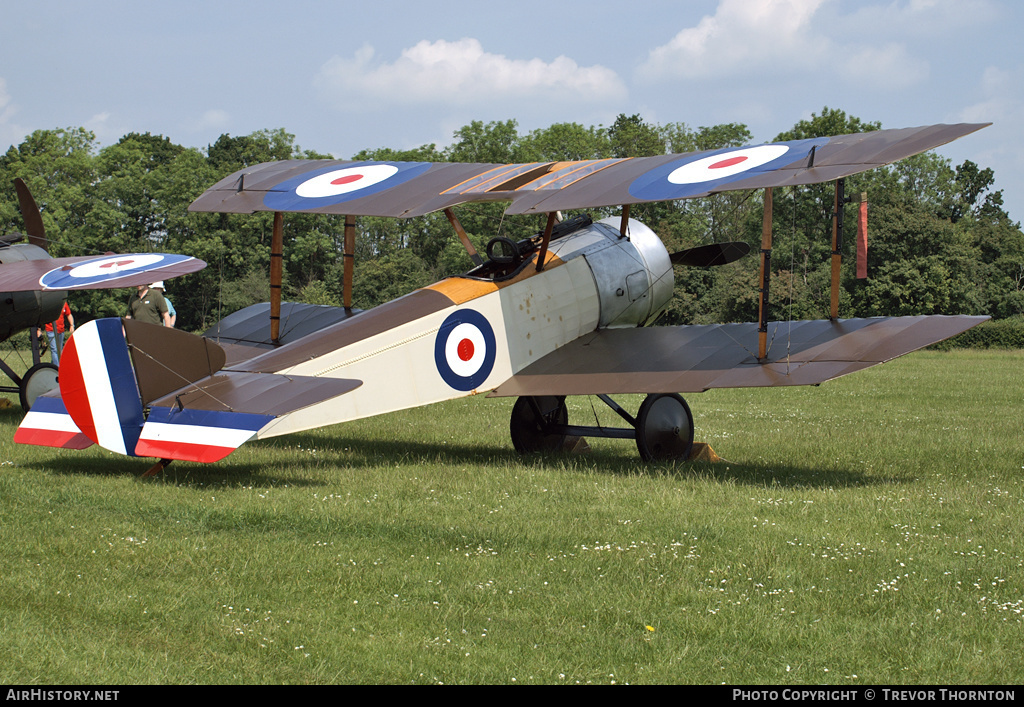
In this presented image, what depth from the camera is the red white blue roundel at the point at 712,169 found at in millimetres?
7410

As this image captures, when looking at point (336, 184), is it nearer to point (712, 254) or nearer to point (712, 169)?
point (712, 169)

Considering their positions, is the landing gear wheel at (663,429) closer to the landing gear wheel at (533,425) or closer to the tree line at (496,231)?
the landing gear wheel at (533,425)

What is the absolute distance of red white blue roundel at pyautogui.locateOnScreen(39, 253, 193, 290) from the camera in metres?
8.90

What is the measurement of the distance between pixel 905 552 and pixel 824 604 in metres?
1.20

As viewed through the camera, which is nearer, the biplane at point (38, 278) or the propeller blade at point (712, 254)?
the biplane at point (38, 278)

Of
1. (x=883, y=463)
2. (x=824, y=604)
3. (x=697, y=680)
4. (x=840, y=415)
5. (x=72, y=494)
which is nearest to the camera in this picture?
(x=697, y=680)

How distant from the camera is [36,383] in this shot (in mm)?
11289

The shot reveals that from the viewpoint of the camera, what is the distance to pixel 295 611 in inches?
165

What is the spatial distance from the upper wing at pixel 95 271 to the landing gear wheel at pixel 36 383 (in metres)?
1.22


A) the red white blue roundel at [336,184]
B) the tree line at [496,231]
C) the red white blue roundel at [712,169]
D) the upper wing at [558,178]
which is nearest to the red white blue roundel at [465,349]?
the upper wing at [558,178]

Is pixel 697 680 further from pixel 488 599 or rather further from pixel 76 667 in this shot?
pixel 76 667

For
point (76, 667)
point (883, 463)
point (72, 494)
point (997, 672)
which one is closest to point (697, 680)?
point (997, 672)

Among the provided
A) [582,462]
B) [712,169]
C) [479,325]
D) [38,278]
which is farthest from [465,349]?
[38,278]

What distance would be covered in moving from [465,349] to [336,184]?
2.67m
